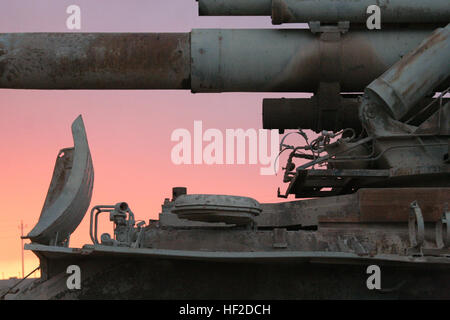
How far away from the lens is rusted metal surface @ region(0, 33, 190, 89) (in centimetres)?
1186

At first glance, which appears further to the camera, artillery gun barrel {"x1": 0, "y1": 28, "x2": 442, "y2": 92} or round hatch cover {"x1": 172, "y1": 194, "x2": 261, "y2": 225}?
artillery gun barrel {"x1": 0, "y1": 28, "x2": 442, "y2": 92}

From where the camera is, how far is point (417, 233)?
26.8ft

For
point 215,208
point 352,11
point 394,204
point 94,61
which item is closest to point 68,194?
point 215,208

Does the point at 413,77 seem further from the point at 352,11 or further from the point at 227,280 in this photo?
the point at 227,280

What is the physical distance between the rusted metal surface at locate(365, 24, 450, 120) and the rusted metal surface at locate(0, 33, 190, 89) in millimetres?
2898

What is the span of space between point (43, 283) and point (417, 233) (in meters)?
3.57

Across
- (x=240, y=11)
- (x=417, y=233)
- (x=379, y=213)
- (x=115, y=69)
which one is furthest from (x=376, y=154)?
(x=115, y=69)

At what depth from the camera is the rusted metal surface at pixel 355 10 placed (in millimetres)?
11539

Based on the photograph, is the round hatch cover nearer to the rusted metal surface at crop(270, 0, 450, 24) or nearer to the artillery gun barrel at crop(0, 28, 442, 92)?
the artillery gun barrel at crop(0, 28, 442, 92)

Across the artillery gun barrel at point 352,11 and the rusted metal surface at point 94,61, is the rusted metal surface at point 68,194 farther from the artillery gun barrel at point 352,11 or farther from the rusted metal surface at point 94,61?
the artillery gun barrel at point 352,11

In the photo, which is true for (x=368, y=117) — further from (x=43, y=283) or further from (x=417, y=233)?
(x=43, y=283)

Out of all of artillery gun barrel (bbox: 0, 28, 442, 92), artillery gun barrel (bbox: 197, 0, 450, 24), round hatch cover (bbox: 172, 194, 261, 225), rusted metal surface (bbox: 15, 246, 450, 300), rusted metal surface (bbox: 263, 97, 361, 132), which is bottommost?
rusted metal surface (bbox: 15, 246, 450, 300)

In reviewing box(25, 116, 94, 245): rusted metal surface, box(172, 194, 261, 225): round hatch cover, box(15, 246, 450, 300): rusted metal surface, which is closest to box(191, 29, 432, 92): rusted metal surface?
box(25, 116, 94, 245): rusted metal surface
